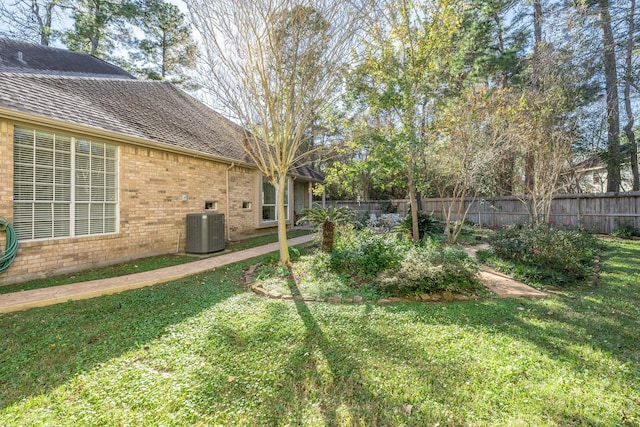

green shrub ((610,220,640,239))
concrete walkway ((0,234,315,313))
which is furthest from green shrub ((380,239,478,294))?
green shrub ((610,220,640,239))

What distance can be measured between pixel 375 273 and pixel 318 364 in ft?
9.68

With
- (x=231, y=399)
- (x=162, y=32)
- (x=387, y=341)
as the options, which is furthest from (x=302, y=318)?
(x=162, y=32)

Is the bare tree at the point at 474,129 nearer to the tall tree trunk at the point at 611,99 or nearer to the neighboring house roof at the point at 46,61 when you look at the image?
the tall tree trunk at the point at 611,99

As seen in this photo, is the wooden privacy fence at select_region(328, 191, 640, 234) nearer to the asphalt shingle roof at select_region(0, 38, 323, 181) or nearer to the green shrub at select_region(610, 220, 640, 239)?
the green shrub at select_region(610, 220, 640, 239)

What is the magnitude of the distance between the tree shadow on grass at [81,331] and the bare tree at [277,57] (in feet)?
7.94

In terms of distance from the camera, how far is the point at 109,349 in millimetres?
2855

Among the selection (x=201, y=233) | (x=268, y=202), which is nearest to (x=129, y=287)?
(x=201, y=233)

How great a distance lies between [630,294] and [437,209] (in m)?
13.5

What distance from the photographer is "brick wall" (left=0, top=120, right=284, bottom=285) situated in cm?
500

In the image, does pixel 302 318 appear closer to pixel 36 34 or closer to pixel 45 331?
pixel 45 331


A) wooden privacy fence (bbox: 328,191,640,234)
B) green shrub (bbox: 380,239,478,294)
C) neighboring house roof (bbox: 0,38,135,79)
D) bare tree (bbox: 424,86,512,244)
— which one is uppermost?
neighboring house roof (bbox: 0,38,135,79)

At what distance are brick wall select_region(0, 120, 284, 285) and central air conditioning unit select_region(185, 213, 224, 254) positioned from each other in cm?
44

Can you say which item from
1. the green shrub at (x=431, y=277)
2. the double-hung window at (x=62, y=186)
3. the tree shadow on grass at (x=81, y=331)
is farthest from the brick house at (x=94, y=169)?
the green shrub at (x=431, y=277)

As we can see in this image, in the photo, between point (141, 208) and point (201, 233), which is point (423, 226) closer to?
point (201, 233)
